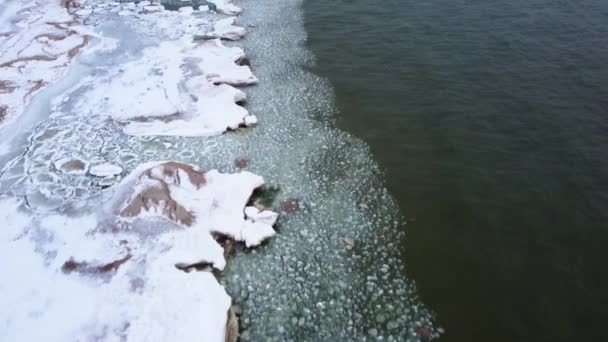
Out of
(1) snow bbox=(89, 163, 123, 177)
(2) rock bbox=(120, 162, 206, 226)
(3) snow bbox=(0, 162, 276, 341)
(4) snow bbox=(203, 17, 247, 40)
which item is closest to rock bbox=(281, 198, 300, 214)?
(3) snow bbox=(0, 162, 276, 341)

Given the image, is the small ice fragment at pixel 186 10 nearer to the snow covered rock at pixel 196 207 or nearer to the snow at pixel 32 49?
the snow at pixel 32 49

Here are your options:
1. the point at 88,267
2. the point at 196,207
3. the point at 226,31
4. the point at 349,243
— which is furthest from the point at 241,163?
the point at 226,31

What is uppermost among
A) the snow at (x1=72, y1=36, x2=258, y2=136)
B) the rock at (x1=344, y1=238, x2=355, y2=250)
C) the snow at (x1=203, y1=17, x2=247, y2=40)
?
the snow at (x1=203, y1=17, x2=247, y2=40)

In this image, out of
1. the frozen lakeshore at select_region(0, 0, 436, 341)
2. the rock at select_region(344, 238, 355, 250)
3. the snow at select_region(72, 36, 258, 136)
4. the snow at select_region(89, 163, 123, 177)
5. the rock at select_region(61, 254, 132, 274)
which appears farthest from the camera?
the snow at select_region(72, 36, 258, 136)

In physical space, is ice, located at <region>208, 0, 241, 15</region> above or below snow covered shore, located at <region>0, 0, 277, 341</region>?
above

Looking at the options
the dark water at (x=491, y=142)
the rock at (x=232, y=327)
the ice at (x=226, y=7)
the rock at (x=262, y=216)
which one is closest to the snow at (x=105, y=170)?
the rock at (x=262, y=216)

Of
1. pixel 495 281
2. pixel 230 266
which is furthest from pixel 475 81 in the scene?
pixel 230 266

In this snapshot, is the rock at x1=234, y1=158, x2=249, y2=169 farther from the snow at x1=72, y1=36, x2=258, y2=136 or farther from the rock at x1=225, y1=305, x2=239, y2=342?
the rock at x1=225, y1=305, x2=239, y2=342
